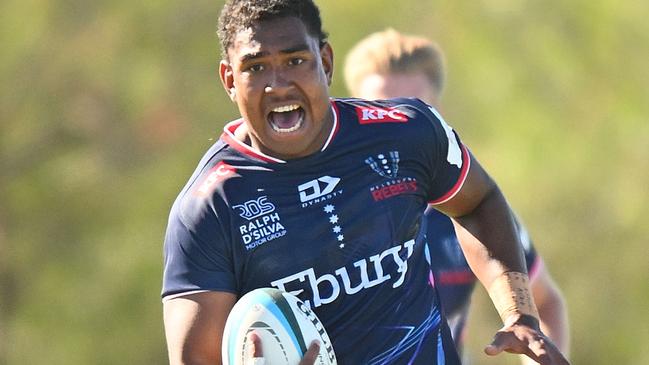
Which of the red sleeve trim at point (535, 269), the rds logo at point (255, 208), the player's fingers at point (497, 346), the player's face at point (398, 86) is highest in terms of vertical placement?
the player's face at point (398, 86)

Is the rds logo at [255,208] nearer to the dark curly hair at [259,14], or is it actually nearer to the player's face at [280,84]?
the player's face at [280,84]

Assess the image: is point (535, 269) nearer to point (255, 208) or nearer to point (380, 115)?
point (380, 115)

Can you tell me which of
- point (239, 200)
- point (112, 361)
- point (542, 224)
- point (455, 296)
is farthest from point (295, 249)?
point (112, 361)

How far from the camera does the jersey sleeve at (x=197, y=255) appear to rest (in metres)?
4.78

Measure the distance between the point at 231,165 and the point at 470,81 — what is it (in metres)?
7.61

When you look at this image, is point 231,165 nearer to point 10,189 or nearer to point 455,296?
point 455,296

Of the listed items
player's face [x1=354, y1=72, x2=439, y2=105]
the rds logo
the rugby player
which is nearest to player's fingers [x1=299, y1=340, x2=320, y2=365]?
the rugby player

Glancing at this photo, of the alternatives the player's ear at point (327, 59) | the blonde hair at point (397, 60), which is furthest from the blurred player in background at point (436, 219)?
the player's ear at point (327, 59)

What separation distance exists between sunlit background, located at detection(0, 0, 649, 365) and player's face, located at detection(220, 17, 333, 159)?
6.96m

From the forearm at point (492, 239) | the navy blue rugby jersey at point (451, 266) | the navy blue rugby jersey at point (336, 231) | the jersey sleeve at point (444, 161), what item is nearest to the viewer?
the navy blue rugby jersey at point (336, 231)

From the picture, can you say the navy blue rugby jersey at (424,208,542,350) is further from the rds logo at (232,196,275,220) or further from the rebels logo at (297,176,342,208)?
the rds logo at (232,196,275,220)

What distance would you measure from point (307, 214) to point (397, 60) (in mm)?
2112

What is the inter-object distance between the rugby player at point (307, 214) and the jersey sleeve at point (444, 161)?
1 centimetres

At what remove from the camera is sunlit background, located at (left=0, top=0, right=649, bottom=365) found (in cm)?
1221
